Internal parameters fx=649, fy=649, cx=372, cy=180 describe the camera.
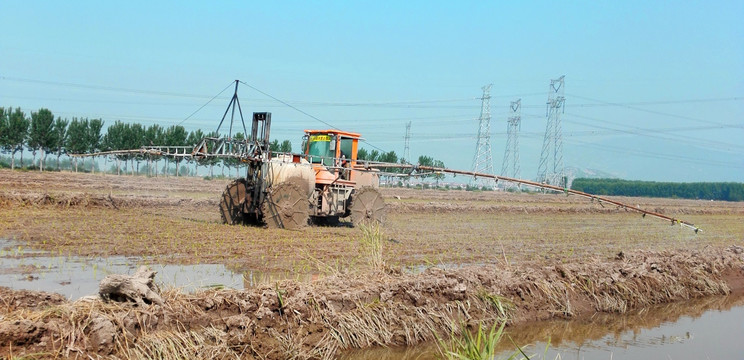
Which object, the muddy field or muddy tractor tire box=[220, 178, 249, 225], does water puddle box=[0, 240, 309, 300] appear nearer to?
the muddy field

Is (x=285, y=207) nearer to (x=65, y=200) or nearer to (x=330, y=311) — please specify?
(x=65, y=200)

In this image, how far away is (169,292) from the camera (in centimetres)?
696

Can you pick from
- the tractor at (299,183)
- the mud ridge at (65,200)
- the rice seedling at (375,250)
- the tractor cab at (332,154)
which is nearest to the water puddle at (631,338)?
the rice seedling at (375,250)

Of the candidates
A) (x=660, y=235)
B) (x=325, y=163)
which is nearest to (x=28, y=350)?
(x=325, y=163)

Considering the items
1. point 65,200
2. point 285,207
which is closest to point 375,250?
point 285,207

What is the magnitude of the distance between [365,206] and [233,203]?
3687mm

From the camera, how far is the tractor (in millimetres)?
16547

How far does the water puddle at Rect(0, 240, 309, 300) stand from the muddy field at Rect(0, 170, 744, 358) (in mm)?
422

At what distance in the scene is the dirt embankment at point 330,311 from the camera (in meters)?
5.92

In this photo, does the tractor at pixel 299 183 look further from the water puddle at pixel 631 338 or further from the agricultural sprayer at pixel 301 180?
the water puddle at pixel 631 338

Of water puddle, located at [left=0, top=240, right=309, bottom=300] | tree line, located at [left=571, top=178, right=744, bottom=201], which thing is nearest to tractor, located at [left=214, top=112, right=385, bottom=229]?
water puddle, located at [left=0, top=240, right=309, bottom=300]

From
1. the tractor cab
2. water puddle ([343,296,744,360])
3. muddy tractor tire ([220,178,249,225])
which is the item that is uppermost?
the tractor cab

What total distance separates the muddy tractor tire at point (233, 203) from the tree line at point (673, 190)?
98.5 metres

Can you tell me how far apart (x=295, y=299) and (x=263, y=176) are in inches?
376
